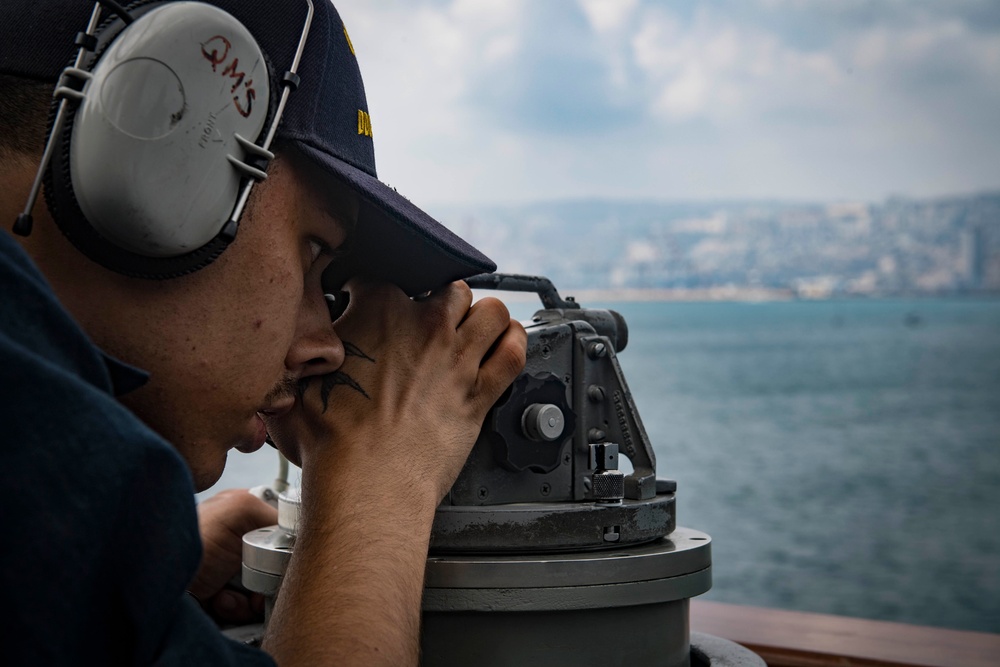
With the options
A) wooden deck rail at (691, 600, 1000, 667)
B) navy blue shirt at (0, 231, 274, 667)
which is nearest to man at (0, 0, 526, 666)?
navy blue shirt at (0, 231, 274, 667)

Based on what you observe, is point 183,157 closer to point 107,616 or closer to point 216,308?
point 216,308

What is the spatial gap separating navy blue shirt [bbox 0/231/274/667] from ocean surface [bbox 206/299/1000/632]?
1.18 m

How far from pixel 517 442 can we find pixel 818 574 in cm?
2463

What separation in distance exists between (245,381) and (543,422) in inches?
13.8

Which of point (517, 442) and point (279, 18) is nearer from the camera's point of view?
point (279, 18)

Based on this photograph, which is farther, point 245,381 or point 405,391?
point 405,391

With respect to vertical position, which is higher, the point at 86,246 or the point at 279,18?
the point at 279,18

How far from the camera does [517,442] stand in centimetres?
120

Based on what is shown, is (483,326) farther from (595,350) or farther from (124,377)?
(124,377)

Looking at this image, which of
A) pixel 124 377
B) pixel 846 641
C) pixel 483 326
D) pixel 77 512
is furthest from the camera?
pixel 846 641

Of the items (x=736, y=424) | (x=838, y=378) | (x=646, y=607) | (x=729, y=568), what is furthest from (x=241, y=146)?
(x=838, y=378)

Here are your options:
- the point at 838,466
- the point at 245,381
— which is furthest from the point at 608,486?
the point at 838,466

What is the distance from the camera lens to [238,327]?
991 mm

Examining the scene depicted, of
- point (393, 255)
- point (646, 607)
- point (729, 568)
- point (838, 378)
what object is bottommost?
point (729, 568)
